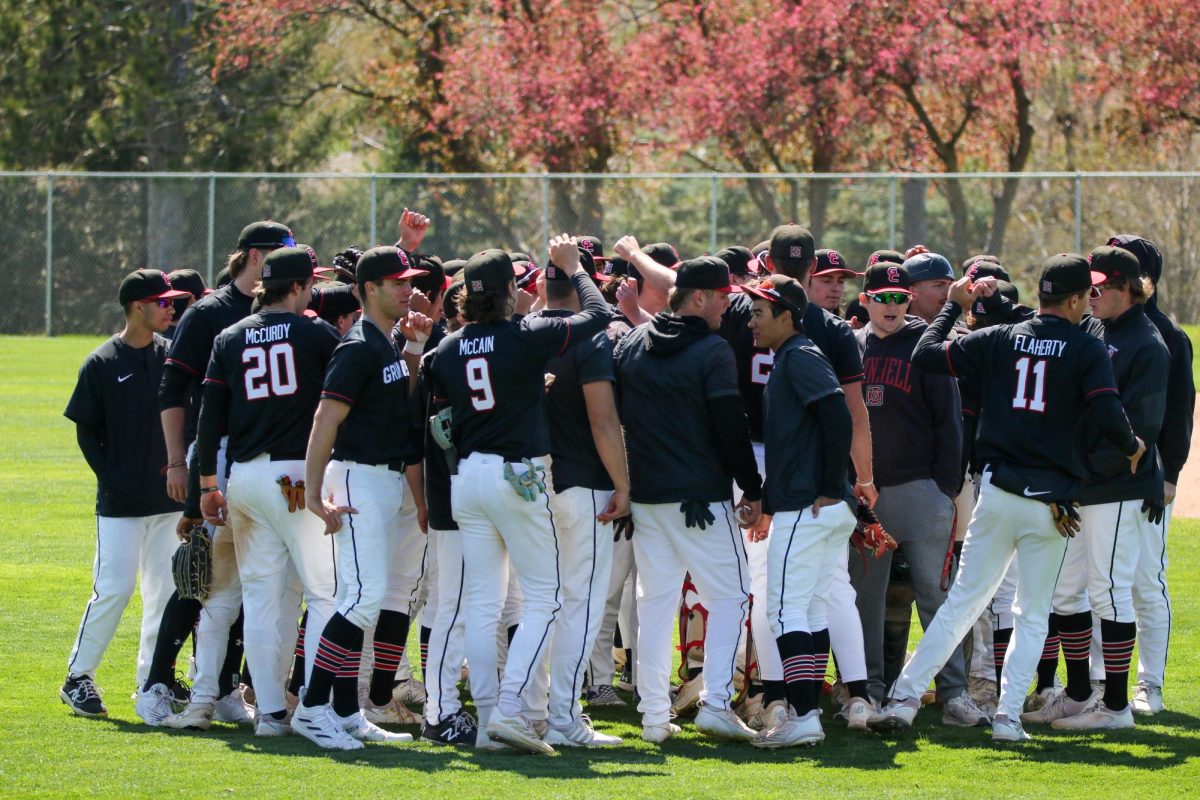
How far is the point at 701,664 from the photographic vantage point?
7551 millimetres

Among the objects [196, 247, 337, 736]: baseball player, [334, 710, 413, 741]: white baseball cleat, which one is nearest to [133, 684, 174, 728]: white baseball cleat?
[196, 247, 337, 736]: baseball player

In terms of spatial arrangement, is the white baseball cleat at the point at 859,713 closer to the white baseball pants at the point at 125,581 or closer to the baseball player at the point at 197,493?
the baseball player at the point at 197,493

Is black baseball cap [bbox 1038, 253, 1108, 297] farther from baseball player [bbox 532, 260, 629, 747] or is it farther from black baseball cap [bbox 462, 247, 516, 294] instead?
black baseball cap [bbox 462, 247, 516, 294]

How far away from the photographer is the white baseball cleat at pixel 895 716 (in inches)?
261

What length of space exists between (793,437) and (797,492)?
0.74ft

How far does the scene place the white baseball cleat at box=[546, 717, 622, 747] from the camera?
654 centimetres

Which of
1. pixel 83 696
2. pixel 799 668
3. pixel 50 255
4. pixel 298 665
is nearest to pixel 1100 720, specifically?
pixel 799 668

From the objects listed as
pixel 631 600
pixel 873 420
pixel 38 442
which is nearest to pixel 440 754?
pixel 631 600

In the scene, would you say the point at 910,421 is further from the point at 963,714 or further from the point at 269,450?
the point at 269,450

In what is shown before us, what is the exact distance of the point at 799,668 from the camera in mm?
6387

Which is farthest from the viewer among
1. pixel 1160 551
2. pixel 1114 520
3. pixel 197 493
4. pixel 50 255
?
pixel 50 255

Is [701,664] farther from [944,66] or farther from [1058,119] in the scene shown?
[1058,119]

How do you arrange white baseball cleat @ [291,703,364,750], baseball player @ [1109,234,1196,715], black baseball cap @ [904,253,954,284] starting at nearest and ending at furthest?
white baseball cleat @ [291,703,364,750] → baseball player @ [1109,234,1196,715] → black baseball cap @ [904,253,954,284]

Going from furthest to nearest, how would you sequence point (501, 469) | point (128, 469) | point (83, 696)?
point (128, 469) < point (83, 696) < point (501, 469)
